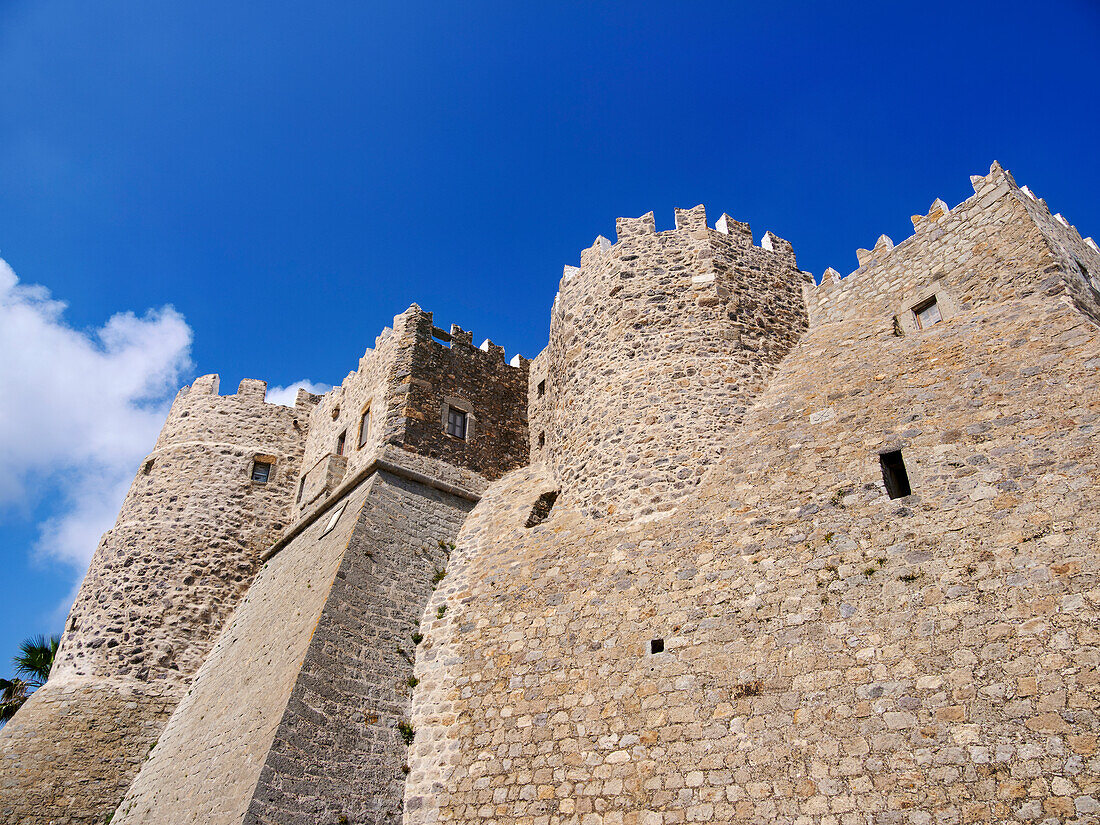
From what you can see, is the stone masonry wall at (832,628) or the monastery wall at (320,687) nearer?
the stone masonry wall at (832,628)

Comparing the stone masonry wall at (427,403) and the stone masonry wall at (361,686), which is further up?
the stone masonry wall at (427,403)

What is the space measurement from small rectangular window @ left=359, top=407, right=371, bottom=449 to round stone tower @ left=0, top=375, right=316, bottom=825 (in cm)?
411

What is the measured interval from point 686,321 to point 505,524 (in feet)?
14.1

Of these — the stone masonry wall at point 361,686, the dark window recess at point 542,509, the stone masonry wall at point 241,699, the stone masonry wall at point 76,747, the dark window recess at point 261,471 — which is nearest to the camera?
the stone masonry wall at point 361,686

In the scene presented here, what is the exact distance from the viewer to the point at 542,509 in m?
12.4

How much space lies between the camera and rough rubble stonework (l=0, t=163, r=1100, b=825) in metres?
6.88

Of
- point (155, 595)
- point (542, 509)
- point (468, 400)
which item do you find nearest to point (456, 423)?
point (468, 400)

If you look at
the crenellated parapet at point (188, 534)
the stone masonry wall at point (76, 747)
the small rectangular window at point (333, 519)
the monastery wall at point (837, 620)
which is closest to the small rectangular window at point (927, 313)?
the monastery wall at point (837, 620)

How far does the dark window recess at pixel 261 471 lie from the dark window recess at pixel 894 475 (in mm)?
14456

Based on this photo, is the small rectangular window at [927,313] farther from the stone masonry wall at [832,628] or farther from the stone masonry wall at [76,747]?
the stone masonry wall at [76,747]

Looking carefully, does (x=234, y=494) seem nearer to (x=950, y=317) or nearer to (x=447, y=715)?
(x=447, y=715)

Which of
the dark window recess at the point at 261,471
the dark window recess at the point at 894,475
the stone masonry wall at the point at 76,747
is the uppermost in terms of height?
the dark window recess at the point at 261,471

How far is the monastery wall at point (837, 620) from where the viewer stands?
6480 millimetres

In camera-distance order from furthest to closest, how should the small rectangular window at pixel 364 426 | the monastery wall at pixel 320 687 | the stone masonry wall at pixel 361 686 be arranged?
the small rectangular window at pixel 364 426, the monastery wall at pixel 320 687, the stone masonry wall at pixel 361 686
